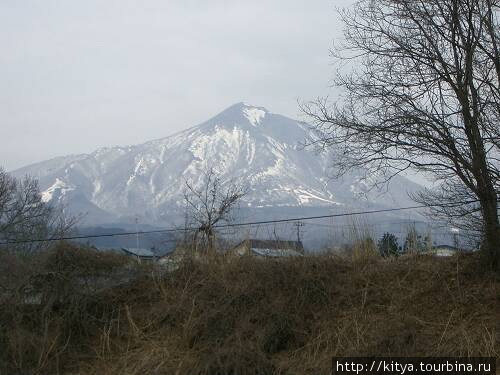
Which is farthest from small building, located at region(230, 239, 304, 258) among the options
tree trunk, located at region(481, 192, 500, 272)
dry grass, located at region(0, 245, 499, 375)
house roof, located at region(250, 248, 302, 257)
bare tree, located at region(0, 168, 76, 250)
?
bare tree, located at region(0, 168, 76, 250)

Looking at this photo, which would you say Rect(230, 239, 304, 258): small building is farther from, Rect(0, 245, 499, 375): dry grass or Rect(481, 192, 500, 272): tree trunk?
Rect(481, 192, 500, 272): tree trunk

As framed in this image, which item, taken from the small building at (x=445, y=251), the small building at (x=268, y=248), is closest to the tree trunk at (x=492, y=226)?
the small building at (x=445, y=251)

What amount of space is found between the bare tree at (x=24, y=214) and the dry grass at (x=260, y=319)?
81.5ft

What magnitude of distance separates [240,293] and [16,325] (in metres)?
3.57

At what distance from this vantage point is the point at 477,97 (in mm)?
11688

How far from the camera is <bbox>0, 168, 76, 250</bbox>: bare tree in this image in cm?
3728

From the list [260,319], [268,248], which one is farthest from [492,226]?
[268,248]

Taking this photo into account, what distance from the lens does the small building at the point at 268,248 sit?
12790 mm

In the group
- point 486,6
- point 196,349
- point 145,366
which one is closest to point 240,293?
point 196,349

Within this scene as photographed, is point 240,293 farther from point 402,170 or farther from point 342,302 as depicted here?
point 402,170

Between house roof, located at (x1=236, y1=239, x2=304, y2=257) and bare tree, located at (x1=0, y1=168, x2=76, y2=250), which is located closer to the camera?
house roof, located at (x1=236, y1=239, x2=304, y2=257)

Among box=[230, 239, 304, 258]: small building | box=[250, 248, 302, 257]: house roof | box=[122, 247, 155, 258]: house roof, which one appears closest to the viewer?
box=[250, 248, 302, 257]: house roof

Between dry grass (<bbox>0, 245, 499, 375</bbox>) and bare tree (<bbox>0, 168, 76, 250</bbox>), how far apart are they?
2484 centimetres

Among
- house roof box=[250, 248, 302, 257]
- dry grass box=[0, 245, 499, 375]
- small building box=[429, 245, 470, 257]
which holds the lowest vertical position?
dry grass box=[0, 245, 499, 375]
